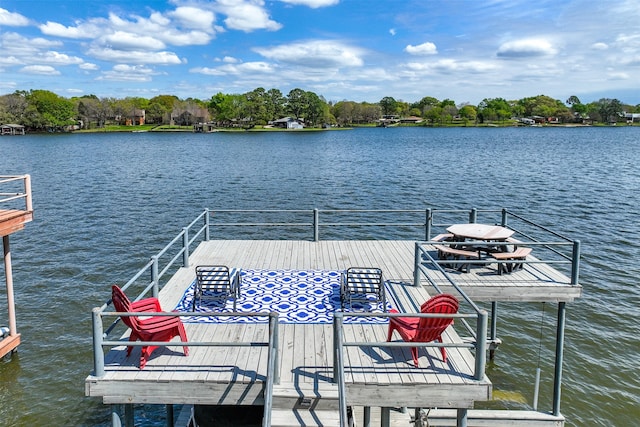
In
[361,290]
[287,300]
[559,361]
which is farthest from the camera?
[559,361]

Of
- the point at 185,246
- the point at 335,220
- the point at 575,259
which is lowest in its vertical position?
the point at 335,220

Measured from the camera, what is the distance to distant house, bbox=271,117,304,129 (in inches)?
7087

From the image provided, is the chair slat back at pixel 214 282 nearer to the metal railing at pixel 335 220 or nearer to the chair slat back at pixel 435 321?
the chair slat back at pixel 435 321

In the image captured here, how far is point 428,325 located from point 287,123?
576 feet

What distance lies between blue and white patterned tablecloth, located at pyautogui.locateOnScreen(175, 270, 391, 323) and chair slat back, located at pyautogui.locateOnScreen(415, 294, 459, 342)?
1.65 meters

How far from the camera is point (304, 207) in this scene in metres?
36.2

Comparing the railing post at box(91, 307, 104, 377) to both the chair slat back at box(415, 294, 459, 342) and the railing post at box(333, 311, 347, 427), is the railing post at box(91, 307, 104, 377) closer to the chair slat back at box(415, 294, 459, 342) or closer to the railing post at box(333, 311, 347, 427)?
the railing post at box(333, 311, 347, 427)

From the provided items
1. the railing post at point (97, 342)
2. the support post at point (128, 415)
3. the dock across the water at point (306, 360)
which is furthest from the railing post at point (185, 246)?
the railing post at point (97, 342)

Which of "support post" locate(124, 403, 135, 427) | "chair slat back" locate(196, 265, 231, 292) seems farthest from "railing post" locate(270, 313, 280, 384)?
"chair slat back" locate(196, 265, 231, 292)

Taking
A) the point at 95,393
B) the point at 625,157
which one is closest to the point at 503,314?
the point at 95,393

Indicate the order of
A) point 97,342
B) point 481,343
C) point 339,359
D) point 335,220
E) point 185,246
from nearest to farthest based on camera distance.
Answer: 1. point 339,359
2. point 97,342
3. point 481,343
4. point 185,246
5. point 335,220

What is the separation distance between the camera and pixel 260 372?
7.77m

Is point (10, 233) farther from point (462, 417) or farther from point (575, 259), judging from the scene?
point (575, 259)

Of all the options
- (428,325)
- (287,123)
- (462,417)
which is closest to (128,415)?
(428,325)
